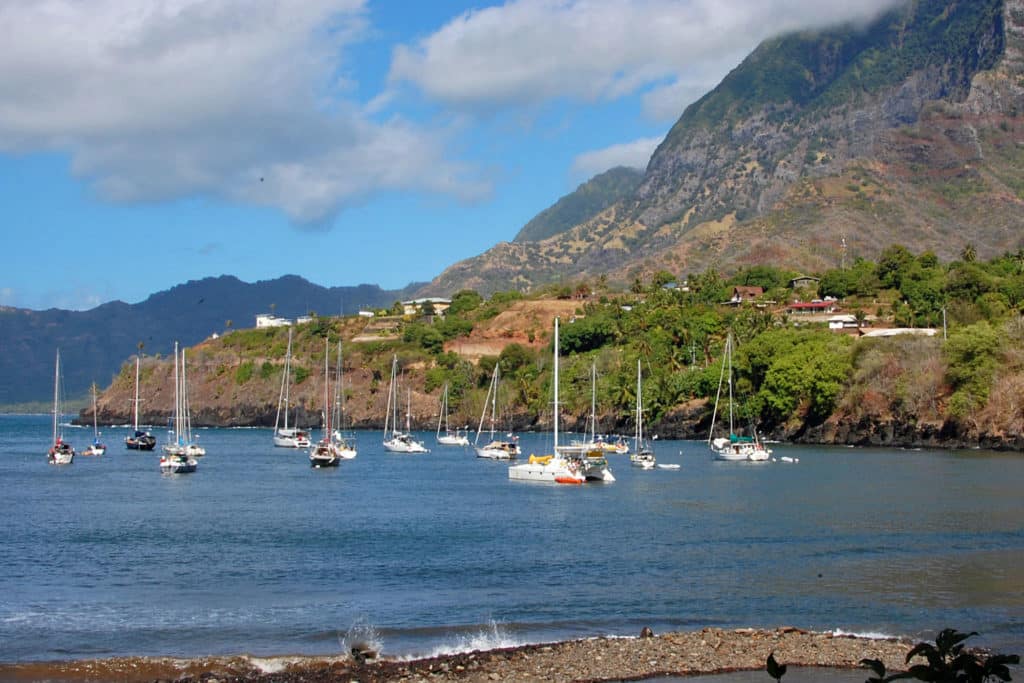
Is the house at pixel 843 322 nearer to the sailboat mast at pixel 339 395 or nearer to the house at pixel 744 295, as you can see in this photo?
the house at pixel 744 295

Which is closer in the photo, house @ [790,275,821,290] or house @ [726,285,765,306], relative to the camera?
house @ [726,285,765,306]

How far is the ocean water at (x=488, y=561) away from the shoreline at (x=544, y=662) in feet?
4.22

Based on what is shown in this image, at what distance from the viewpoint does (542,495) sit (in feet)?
205

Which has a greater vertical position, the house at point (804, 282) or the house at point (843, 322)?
the house at point (804, 282)

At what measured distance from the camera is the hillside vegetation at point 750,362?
4050 inches

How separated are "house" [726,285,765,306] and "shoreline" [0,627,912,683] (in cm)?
14482

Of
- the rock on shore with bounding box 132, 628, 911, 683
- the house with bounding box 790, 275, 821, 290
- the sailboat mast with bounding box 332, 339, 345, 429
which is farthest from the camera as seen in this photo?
the house with bounding box 790, 275, 821, 290

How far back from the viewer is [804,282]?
182 metres

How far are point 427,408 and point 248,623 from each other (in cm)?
14738

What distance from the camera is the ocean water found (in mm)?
28031

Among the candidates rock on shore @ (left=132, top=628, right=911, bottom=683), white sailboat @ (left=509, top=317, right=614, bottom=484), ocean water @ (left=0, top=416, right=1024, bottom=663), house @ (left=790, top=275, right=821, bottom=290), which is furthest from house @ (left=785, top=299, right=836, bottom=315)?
rock on shore @ (left=132, top=628, right=911, bottom=683)

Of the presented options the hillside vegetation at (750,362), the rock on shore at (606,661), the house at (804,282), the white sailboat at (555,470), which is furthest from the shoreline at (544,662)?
the house at (804,282)

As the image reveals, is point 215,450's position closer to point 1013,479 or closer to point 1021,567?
point 1013,479

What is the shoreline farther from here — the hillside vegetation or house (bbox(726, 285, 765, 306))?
house (bbox(726, 285, 765, 306))
